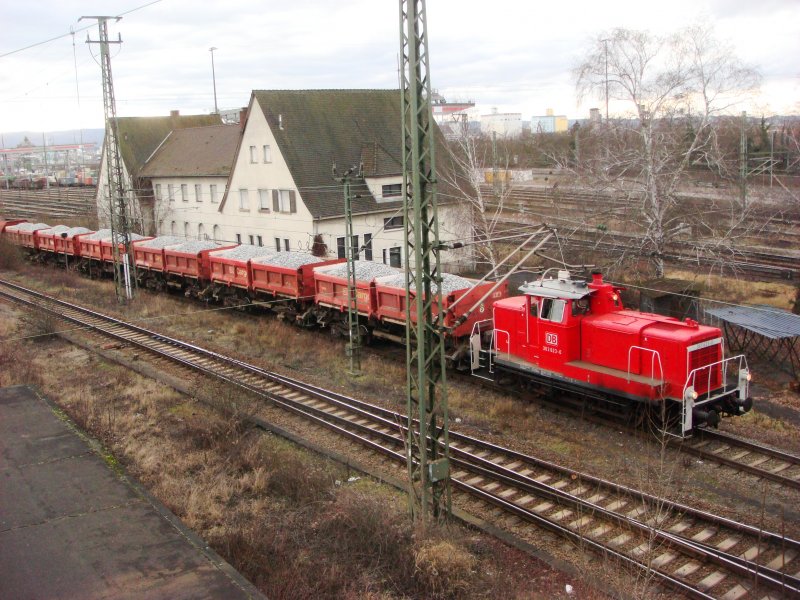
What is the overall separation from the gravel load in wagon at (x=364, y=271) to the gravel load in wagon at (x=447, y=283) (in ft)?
2.71

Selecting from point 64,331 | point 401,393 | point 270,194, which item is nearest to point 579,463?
point 401,393

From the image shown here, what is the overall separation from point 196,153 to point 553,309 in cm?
3533

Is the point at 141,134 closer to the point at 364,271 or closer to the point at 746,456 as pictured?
the point at 364,271

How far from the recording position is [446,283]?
1980cm

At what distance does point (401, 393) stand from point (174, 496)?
7.48m

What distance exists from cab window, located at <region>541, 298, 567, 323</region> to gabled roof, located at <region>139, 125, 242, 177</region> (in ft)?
95.3

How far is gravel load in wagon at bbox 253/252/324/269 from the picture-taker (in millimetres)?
24822

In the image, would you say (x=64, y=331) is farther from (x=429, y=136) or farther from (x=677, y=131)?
(x=677, y=131)

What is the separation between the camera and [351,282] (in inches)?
829

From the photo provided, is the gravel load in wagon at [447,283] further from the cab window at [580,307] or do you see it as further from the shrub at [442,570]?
the shrub at [442,570]

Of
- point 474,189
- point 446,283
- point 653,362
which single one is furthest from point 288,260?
point 653,362

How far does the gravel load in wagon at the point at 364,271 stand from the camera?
2194 centimetres

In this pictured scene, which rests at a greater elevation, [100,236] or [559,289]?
[100,236]

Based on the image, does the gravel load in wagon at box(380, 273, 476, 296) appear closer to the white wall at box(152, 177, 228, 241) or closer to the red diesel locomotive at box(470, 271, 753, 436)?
the red diesel locomotive at box(470, 271, 753, 436)
